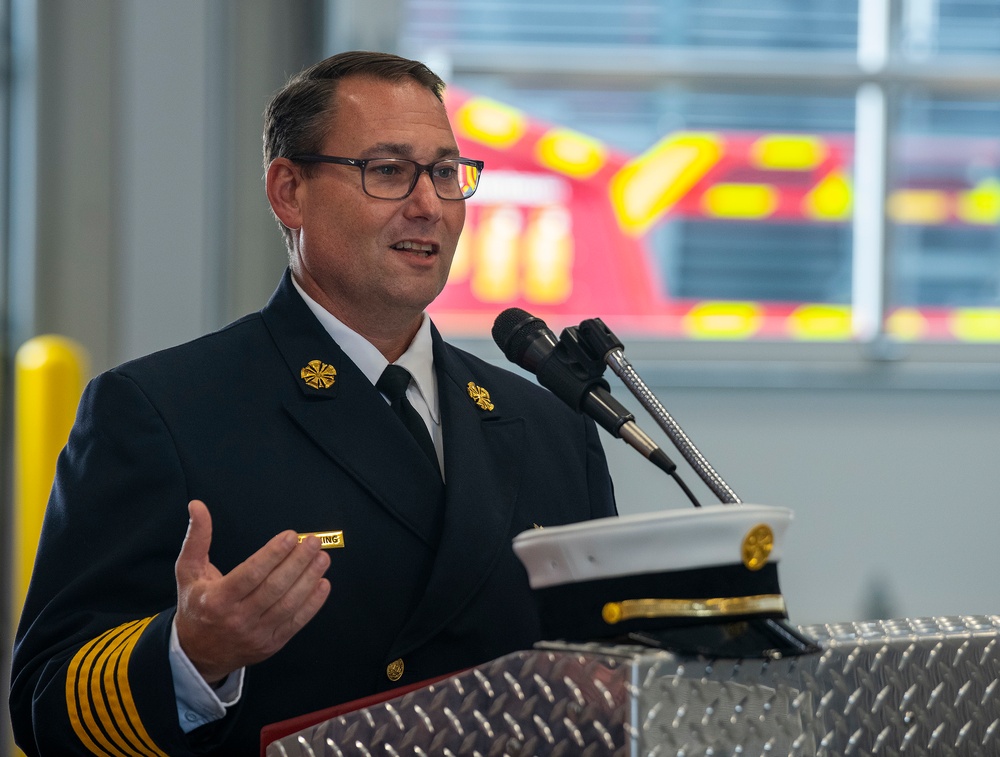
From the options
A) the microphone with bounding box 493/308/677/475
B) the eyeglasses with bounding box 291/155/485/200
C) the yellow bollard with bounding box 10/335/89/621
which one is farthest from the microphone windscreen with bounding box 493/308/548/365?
the yellow bollard with bounding box 10/335/89/621

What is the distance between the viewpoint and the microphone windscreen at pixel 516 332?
1.09 metres

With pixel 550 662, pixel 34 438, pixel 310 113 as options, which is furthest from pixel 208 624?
pixel 34 438

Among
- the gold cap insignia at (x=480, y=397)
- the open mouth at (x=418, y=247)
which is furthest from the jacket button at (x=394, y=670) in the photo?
the open mouth at (x=418, y=247)

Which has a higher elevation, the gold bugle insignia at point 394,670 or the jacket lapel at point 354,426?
the jacket lapel at point 354,426

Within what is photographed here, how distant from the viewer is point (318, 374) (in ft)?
4.45

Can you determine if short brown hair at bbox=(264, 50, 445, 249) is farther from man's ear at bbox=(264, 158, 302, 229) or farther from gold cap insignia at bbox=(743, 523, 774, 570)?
gold cap insignia at bbox=(743, 523, 774, 570)

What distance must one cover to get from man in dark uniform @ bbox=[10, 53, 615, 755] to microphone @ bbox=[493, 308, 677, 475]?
0.82 feet

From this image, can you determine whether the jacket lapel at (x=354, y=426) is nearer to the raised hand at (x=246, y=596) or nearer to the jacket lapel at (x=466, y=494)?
the jacket lapel at (x=466, y=494)

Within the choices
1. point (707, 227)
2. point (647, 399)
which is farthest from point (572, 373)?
point (707, 227)

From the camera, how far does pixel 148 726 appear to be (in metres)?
1.03

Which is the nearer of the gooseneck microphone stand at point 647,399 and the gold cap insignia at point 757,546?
the gold cap insignia at point 757,546

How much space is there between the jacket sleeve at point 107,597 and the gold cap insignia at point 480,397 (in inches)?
14.7

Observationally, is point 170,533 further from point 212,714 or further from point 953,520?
point 953,520

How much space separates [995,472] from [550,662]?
2850 mm
